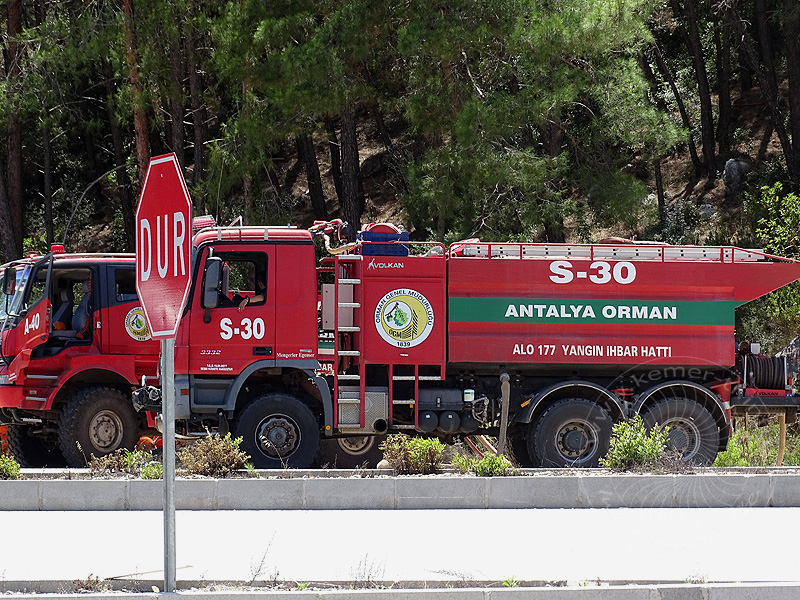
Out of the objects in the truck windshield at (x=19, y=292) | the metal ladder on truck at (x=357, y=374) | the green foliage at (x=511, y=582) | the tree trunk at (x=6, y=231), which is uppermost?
the tree trunk at (x=6, y=231)

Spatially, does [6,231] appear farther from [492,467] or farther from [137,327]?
[492,467]

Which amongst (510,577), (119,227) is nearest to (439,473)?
(510,577)

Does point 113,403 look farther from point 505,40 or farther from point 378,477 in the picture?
point 505,40

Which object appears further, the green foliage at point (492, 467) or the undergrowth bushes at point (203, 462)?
the undergrowth bushes at point (203, 462)

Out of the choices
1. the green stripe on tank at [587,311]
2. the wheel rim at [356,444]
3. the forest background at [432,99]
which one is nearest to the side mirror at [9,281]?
the wheel rim at [356,444]

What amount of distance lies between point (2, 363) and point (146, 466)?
378 centimetres

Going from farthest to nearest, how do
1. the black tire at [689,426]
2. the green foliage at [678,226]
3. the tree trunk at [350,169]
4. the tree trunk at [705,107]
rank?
the tree trunk at [705,107]
the green foliage at [678,226]
the tree trunk at [350,169]
the black tire at [689,426]

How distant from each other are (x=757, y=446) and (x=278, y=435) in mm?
6274

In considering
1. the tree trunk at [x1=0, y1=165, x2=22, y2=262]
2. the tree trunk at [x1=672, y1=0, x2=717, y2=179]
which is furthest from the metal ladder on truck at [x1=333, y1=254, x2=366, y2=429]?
the tree trunk at [x1=672, y1=0, x2=717, y2=179]

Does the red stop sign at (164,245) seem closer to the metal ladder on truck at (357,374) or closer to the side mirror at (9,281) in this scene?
the metal ladder on truck at (357,374)

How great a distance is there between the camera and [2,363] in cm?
1330

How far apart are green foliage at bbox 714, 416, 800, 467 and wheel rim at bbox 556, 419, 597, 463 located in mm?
1686

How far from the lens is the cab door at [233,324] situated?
11797mm

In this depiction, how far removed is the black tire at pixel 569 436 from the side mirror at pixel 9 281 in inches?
290
